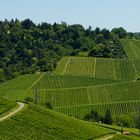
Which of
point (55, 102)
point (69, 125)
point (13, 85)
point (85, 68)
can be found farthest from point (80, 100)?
point (69, 125)

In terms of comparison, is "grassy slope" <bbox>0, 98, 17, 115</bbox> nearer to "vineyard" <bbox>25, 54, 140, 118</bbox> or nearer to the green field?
the green field

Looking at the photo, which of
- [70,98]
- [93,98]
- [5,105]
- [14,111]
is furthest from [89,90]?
[14,111]

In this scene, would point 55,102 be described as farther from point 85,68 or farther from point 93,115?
point 85,68

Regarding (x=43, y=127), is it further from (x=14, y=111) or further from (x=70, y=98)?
(x=70, y=98)

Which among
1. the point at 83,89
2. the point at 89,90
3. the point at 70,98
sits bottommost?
the point at 70,98

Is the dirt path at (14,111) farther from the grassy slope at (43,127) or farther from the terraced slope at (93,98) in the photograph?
the terraced slope at (93,98)

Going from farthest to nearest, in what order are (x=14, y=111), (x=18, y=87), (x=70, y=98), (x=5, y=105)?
(x=18, y=87) → (x=70, y=98) → (x=5, y=105) → (x=14, y=111)

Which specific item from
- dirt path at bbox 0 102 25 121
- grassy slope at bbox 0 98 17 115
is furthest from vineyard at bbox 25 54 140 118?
grassy slope at bbox 0 98 17 115

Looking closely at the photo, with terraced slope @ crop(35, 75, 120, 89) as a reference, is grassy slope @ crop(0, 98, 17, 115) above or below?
above
